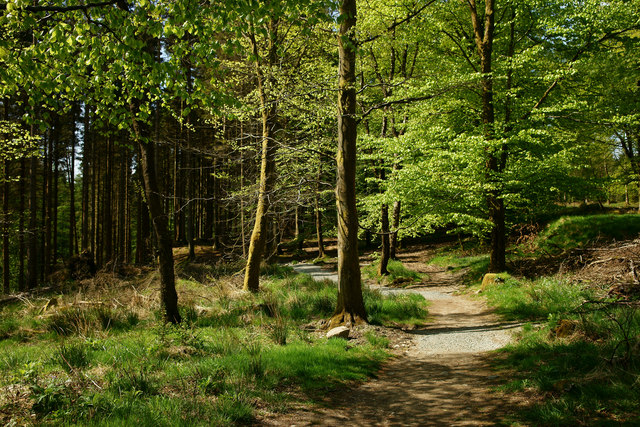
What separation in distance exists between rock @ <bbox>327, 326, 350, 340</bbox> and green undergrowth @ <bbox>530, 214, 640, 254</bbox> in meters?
9.83

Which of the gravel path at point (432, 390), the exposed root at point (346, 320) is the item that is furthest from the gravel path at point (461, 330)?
the exposed root at point (346, 320)

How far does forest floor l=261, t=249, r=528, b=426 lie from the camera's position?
4.39 m

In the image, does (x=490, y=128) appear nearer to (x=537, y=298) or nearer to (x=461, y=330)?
(x=537, y=298)

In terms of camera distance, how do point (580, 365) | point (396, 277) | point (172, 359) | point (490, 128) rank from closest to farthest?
point (580, 365)
point (172, 359)
point (490, 128)
point (396, 277)

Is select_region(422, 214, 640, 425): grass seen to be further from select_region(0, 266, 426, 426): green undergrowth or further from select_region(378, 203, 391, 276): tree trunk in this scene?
select_region(378, 203, 391, 276): tree trunk

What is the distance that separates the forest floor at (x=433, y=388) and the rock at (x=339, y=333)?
3.31 feet

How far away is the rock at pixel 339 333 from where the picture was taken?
7.63 m

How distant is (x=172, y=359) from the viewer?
5672mm

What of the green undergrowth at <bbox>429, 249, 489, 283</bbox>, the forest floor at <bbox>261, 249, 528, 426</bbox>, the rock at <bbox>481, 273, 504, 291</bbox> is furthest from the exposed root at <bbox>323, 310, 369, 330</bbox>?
the green undergrowth at <bbox>429, 249, 489, 283</bbox>

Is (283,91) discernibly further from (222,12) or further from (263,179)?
(222,12)

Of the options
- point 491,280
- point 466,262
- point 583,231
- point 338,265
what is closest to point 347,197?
point 338,265

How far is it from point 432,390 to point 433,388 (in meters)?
0.08

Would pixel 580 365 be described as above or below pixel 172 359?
above

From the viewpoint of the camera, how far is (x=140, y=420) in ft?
11.5
